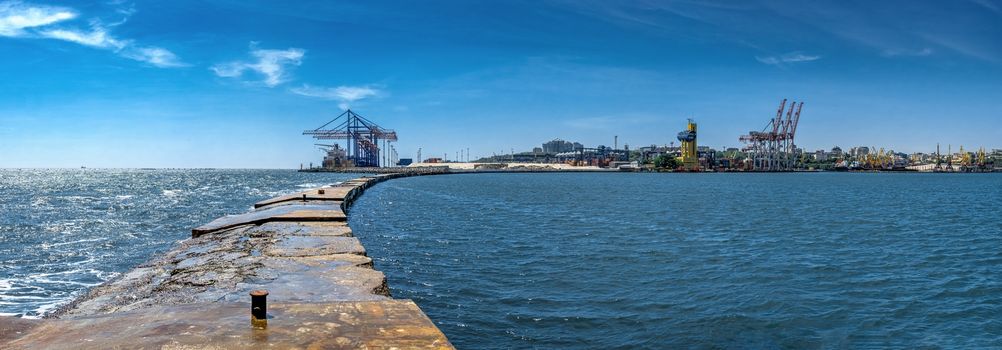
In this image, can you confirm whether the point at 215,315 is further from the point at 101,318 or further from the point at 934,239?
the point at 934,239

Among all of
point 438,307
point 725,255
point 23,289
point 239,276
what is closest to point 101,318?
point 239,276

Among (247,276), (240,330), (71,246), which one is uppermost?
(240,330)

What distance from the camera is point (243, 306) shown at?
19.8 ft

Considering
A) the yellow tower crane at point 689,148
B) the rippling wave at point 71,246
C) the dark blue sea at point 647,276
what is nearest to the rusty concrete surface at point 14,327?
the rippling wave at point 71,246

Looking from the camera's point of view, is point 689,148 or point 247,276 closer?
point 247,276

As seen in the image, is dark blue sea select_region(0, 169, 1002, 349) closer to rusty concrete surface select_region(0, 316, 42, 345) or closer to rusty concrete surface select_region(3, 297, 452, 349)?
rusty concrete surface select_region(3, 297, 452, 349)

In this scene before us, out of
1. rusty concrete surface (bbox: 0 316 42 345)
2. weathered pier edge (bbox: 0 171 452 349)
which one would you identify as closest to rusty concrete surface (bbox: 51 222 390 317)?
weathered pier edge (bbox: 0 171 452 349)

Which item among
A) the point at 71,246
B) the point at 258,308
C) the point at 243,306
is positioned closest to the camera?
the point at 258,308

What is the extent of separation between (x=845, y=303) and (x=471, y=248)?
9.37 metres

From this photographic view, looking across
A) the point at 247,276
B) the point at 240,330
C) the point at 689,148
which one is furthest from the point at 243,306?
the point at 689,148

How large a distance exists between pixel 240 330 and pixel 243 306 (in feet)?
3.16

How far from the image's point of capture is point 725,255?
16.8 metres

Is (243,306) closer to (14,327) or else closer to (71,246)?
(14,327)

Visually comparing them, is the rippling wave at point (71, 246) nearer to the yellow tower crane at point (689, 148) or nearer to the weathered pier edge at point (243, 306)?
the weathered pier edge at point (243, 306)
